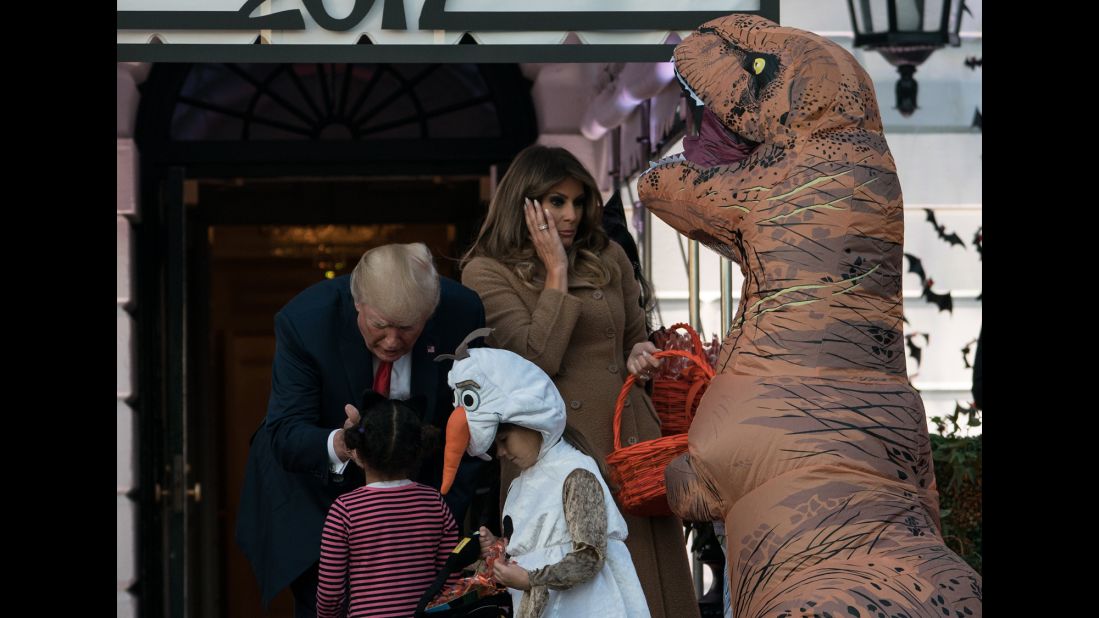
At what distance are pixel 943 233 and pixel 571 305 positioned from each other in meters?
2.74

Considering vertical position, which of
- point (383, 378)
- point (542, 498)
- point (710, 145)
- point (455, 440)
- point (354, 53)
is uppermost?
point (354, 53)

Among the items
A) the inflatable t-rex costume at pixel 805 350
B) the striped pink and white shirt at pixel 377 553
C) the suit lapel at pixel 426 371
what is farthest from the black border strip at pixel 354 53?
the striped pink and white shirt at pixel 377 553

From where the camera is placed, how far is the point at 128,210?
6.48 meters

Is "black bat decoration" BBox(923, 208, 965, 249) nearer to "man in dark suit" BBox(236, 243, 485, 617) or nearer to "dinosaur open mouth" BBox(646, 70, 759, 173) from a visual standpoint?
"man in dark suit" BBox(236, 243, 485, 617)

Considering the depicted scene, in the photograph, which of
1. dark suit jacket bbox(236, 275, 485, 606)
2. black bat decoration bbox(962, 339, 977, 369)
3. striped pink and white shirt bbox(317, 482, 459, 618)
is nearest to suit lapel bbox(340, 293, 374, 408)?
dark suit jacket bbox(236, 275, 485, 606)

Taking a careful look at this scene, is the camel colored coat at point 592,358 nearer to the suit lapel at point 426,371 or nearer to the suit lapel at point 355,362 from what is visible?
the suit lapel at point 426,371

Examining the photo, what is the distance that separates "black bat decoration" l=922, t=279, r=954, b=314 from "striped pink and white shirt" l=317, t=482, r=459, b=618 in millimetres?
3201

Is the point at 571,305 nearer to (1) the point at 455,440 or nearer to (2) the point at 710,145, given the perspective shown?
(1) the point at 455,440

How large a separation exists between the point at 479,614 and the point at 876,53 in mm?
3426

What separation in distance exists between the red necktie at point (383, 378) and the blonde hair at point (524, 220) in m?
0.53

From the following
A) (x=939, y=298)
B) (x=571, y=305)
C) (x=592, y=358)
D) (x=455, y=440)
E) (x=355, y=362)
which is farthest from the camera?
(x=939, y=298)

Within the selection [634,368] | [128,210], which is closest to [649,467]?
[634,368]

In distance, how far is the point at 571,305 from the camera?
3.70m

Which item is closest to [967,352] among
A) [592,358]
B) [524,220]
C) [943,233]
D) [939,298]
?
[939,298]
